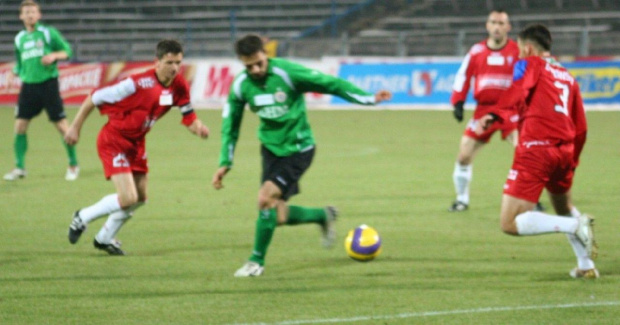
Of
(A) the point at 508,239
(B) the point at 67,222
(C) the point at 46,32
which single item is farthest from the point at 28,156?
(A) the point at 508,239

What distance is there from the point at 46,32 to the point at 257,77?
6904 mm

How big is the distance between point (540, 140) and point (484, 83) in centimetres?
382

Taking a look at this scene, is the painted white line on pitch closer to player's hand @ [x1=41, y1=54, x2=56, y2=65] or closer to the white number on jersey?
the white number on jersey

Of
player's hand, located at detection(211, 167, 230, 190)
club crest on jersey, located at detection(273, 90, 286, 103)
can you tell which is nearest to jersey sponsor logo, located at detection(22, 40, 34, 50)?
player's hand, located at detection(211, 167, 230, 190)

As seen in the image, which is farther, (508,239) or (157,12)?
(157,12)

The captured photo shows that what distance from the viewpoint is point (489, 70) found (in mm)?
10430

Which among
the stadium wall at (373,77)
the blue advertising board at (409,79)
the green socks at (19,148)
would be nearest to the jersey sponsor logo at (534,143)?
the green socks at (19,148)

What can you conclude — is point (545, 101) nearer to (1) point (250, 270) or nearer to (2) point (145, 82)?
(1) point (250, 270)

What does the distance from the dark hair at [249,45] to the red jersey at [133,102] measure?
4.70 feet

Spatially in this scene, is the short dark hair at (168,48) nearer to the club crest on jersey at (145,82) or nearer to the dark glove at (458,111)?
the club crest on jersey at (145,82)

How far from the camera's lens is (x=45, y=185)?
12.4 m

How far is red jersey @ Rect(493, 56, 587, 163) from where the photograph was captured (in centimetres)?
671

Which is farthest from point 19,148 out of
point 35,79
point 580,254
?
point 580,254

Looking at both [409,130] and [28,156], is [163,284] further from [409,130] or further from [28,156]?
[409,130]
